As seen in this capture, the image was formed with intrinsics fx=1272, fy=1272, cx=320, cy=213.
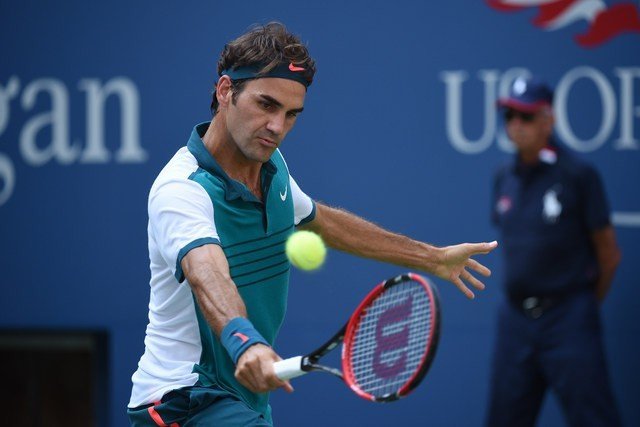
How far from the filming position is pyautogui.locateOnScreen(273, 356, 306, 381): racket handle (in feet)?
9.82

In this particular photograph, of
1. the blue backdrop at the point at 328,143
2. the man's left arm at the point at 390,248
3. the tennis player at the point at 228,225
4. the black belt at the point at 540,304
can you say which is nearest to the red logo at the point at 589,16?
the blue backdrop at the point at 328,143

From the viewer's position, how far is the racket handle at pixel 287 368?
299cm

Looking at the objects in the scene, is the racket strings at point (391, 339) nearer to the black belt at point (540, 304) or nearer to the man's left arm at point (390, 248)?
the man's left arm at point (390, 248)

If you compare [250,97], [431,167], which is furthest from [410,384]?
[431,167]

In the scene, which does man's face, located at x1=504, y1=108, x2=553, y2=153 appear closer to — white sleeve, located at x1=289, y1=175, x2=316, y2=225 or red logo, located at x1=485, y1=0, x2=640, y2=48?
red logo, located at x1=485, y1=0, x2=640, y2=48

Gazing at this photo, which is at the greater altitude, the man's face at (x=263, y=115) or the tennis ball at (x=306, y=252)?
the man's face at (x=263, y=115)

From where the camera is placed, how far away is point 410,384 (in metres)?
3.06

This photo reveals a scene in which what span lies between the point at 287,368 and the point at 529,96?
2.99m

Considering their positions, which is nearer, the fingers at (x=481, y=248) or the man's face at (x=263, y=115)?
the man's face at (x=263, y=115)

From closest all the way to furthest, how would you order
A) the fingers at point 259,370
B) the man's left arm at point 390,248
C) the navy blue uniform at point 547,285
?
the fingers at point 259,370 → the man's left arm at point 390,248 → the navy blue uniform at point 547,285

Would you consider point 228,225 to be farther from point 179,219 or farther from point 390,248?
point 390,248

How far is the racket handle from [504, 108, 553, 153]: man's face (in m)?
2.91

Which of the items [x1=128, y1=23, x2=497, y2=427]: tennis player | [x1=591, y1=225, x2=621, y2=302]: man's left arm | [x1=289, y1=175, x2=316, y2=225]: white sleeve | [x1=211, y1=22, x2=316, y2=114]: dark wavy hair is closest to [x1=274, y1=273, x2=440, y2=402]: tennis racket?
[x1=128, y1=23, x2=497, y2=427]: tennis player

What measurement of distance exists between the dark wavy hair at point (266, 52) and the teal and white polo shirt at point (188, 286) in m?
0.24
